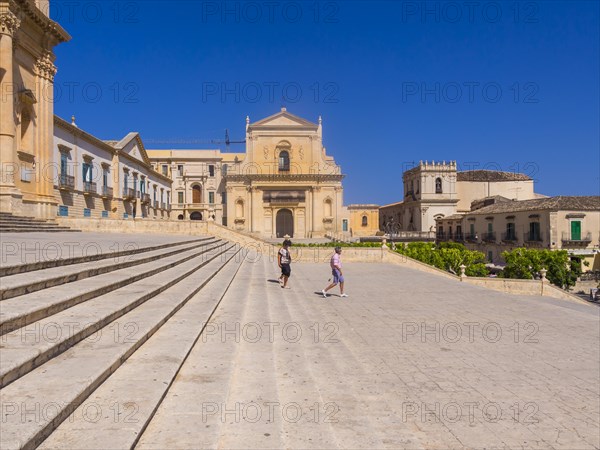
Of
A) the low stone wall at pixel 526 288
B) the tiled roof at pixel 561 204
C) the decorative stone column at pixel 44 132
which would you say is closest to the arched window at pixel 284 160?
the tiled roof at pixel 561 204

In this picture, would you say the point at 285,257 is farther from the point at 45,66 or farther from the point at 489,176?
the point at 489,176

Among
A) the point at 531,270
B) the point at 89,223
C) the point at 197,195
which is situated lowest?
the point at 531,270

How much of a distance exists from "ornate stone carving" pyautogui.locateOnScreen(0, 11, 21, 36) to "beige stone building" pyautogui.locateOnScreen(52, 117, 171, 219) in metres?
6.23

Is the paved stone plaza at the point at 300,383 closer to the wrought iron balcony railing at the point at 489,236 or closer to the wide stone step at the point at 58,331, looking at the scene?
the wide stone step at the point at 58,331

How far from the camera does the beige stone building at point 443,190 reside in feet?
178

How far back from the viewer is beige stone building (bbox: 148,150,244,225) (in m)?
52.8

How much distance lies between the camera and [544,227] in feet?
115

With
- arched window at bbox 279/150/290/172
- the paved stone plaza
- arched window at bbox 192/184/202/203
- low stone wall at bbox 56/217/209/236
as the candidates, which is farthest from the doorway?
the paved stone plaza

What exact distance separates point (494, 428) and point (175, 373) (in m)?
3.13

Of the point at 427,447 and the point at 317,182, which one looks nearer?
the point at 427,447

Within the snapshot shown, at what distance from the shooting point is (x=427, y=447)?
339 centimetres

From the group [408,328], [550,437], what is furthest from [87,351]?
[408,328]

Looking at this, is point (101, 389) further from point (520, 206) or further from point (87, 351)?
point (520, 206)

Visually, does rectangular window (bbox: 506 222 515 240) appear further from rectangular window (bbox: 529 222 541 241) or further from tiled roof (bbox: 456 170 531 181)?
tiled roof (bbox: 456 170 531 181)
